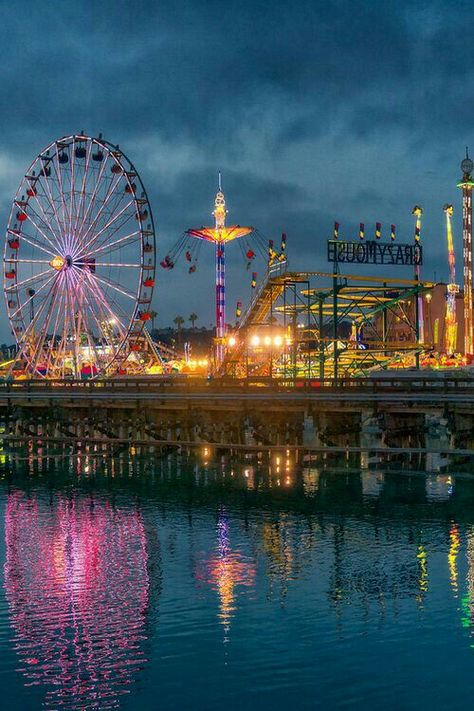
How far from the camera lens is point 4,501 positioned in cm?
3812

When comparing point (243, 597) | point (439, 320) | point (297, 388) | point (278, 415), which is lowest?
point (243, 597)

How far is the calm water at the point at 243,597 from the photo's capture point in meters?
16.9

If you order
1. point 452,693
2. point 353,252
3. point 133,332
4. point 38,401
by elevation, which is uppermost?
point 353,252

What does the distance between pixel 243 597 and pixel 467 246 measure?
72.5 meters

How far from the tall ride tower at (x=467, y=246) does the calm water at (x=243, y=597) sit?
169ft

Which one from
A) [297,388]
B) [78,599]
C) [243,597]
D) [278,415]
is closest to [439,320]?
[278,415]

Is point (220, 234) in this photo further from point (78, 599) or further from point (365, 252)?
point (78, 599)

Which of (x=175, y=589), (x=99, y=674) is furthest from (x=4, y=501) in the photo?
(x=99, y=674)

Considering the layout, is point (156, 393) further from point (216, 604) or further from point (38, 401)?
point (216, 604)

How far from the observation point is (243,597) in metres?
22.3

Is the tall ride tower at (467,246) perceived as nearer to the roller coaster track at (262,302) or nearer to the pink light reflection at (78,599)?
the roller coaster track at (262,302)

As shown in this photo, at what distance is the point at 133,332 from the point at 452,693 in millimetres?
56690

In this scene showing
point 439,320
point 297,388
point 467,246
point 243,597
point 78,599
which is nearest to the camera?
point 243,597

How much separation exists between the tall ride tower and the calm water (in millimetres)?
51584
